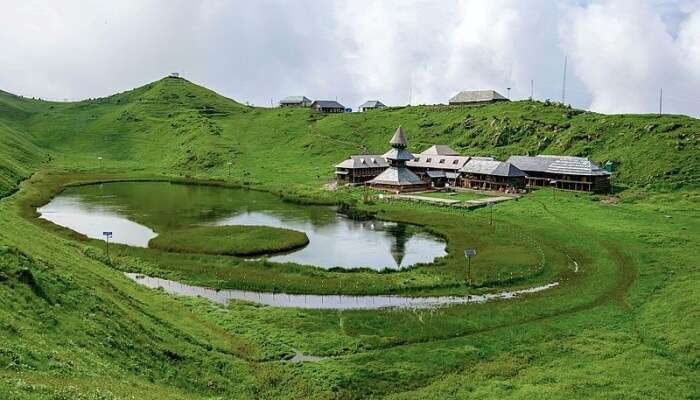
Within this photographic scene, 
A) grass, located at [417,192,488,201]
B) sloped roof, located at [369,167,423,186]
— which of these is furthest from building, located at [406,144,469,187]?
grass, located at [417,192,488,201]

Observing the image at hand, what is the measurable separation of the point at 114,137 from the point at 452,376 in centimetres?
18308

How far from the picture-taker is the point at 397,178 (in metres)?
108

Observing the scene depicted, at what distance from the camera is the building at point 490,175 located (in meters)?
104

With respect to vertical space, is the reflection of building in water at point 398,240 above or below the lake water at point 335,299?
above

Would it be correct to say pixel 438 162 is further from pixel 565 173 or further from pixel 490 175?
pixel 565 173

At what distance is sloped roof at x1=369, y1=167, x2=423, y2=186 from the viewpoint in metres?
108

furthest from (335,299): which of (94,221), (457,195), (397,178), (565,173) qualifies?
(565,173)

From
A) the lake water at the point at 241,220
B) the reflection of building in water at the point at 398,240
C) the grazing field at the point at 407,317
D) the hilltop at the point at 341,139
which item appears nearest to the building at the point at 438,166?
the hilltop at the point at 341,139

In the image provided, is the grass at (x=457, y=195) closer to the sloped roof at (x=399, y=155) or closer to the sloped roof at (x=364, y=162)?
the sloped roof at (x=399, y=155)

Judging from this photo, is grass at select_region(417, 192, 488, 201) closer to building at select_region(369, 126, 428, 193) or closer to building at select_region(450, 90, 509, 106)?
building at select_region(369, 126, 428, 193)

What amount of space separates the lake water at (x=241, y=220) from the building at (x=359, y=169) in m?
19.6

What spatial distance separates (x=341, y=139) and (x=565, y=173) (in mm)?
76778

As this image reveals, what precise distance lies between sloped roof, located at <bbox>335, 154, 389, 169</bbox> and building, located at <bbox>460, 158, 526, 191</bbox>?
1977 centimetres

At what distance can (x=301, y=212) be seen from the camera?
290 ft
